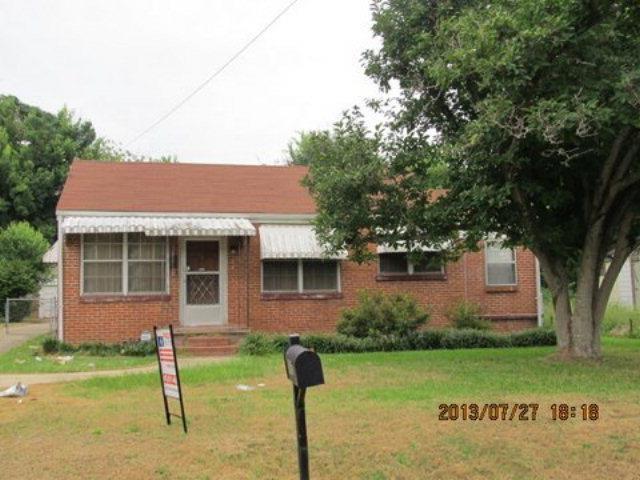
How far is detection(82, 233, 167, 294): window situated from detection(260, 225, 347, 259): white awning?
2.48 meters

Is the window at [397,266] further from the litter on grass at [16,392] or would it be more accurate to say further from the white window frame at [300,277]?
the litter on grass at [16,392]

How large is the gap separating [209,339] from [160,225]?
287 cm

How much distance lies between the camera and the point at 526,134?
10453mm

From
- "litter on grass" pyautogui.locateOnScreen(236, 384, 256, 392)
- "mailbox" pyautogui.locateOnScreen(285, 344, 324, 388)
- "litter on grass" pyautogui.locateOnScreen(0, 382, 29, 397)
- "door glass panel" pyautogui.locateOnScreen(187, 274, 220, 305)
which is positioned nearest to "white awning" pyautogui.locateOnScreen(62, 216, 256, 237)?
"door glass panel" pyautogui.locateOnScreen(187, 274, 220, 305)

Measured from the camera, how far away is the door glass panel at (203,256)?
59.7 feet

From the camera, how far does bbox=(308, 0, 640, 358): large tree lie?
10.3 m

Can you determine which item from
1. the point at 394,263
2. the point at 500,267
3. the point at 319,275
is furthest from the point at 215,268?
the point at 500,267

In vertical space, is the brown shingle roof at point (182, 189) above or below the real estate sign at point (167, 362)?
above

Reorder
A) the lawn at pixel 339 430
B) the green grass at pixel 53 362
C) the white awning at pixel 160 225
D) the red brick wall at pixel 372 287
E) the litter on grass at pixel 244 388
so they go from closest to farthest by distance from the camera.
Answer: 1. the lawn at pixel 339 430
2. the litter on grass at pixel 244 388
3. the green grass at pixel 53 362
4. the white awning at pixel 160 225
5. the red brick wall at pixel 372 287

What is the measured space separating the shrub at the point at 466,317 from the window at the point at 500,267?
114 centimetres

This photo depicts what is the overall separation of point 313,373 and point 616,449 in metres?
3.26

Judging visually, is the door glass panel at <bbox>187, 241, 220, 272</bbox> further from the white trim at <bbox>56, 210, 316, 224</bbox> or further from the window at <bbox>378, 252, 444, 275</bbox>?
the window at <bbox>378, 252, 444, 275</bbox>

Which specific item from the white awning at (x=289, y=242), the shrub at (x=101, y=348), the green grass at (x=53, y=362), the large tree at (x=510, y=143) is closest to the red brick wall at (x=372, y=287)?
the white awning at (x=289, y=242)

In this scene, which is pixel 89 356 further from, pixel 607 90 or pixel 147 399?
pixel 607 90
